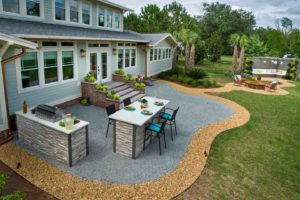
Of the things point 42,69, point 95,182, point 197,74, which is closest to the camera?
point 95,182

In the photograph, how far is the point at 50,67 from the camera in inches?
334

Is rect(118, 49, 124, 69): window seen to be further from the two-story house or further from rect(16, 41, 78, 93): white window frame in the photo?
rect(16, 41, 78, 93): white window frame

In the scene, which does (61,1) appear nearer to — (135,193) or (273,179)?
(135,193)

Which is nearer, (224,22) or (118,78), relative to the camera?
(118,78)

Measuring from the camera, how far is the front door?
428 inches

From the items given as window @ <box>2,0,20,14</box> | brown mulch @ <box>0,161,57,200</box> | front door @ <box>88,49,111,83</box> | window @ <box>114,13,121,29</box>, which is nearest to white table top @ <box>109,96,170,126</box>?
brown mulch @ <box>0,161,57,200</box>

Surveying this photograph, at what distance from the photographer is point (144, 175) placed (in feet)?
16.9

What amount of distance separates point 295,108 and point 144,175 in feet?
35.6

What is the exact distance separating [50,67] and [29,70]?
963mm

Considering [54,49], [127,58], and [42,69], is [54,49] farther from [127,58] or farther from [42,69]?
[127,58]

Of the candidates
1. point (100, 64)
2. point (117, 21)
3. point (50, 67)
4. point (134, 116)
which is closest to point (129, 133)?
point (134, 116)

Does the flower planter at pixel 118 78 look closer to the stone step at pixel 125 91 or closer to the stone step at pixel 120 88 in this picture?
the stone step at pixel 120 88

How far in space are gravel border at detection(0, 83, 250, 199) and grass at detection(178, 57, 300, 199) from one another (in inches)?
11.6

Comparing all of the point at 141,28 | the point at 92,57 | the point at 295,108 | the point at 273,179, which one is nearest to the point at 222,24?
the point at 141,28
